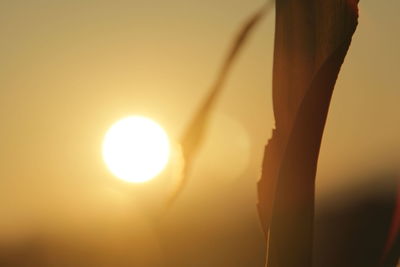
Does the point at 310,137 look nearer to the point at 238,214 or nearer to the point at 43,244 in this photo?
the point at 43,244

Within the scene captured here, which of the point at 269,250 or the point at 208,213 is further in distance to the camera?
the point at 208,213

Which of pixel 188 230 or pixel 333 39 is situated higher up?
pixel 188 230

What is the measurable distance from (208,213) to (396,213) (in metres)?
16.8

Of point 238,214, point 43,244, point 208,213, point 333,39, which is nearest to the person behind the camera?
point 333,39

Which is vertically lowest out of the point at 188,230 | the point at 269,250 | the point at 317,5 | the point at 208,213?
the point at 269,250

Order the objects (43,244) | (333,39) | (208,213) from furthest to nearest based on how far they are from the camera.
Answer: (208,213), (43,244), (333,39)

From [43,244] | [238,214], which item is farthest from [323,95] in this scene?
[238,214]

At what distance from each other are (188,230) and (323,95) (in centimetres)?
1476

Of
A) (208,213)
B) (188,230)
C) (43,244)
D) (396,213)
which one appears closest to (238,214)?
(188,230)

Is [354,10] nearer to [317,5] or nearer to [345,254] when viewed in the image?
[317,5]

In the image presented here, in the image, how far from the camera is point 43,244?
1.58m

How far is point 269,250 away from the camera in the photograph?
0.35 meters

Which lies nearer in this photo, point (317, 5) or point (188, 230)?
point (317, 5)

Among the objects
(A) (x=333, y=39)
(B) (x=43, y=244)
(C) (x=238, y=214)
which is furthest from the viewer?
(C) (x=238, y=214)
